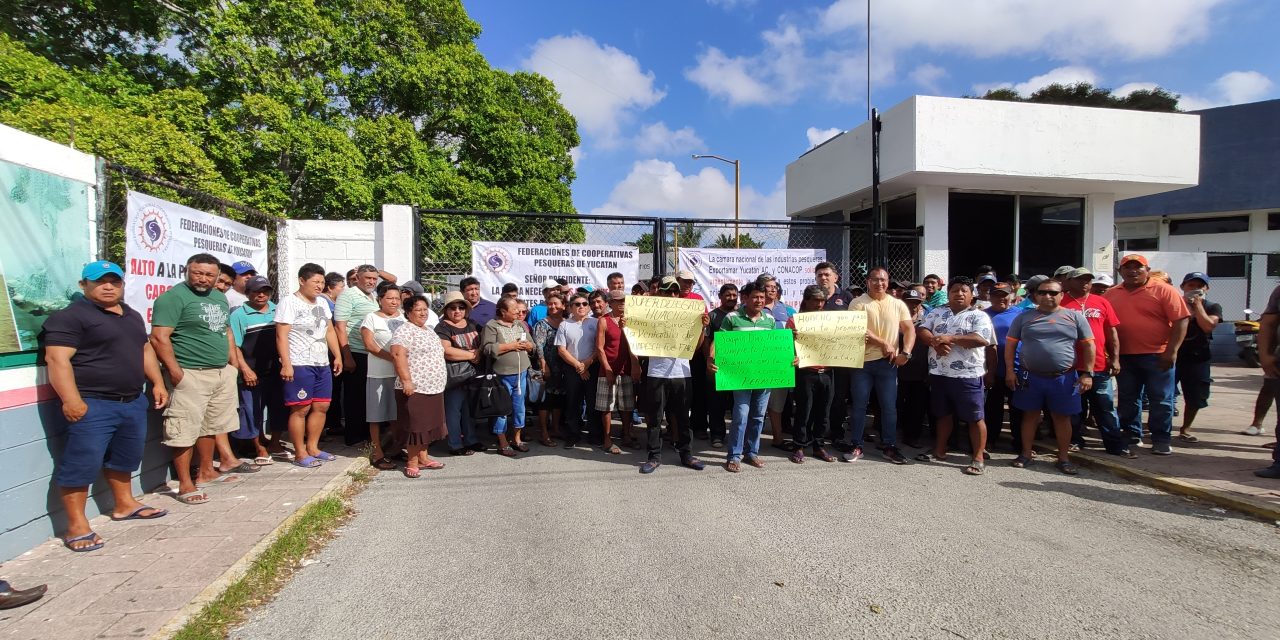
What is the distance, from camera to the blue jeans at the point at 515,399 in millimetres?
5735

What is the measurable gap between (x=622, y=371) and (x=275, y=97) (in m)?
15.3

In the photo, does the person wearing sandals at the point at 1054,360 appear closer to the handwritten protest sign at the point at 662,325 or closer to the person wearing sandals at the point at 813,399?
the person wearing sandals at the point at 813,399

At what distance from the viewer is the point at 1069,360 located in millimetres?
5008

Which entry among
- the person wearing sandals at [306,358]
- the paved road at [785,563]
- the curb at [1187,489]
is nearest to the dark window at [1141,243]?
the curb at [1187,489]

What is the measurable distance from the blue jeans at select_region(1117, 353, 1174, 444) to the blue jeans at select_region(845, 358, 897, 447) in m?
2.23

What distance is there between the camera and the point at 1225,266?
13.8 m

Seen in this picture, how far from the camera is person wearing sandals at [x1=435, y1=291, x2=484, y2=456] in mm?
5520

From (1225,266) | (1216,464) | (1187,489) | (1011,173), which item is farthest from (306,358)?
(1225,266)

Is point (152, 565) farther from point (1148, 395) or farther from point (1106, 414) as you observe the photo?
point (1148, 395)

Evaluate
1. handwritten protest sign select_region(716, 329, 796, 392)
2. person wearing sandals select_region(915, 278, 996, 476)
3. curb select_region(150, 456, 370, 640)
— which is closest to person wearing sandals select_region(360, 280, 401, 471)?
curb select_region(150, 456, 370, 640)

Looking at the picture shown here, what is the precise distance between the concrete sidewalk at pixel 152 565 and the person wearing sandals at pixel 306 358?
714mm

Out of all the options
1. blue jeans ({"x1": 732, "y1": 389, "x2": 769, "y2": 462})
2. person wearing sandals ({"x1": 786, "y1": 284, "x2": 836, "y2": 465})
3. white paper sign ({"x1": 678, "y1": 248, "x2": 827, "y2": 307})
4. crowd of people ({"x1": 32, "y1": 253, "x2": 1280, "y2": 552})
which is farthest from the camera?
white paper sign ({"x1": 678, "y1": 248, "x2": 827, "y2": 307})

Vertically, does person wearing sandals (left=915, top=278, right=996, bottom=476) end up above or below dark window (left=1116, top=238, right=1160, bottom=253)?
below

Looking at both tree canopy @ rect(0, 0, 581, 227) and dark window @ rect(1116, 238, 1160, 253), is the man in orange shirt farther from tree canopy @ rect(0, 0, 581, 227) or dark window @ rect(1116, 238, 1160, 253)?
dark window @ rect(1116, 238, 1160, 253)
